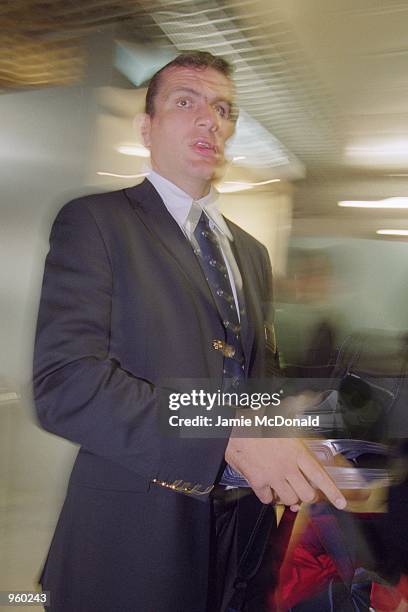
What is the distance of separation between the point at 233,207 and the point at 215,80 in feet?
0.74

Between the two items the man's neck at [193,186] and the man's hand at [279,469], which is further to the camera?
the man's neck at [193,186]

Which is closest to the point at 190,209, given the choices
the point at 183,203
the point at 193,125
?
the point at 183,203

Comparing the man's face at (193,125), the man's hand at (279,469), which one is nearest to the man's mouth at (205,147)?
the man's face at (193,125)

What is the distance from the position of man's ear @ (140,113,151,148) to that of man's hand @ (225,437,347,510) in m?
0.54

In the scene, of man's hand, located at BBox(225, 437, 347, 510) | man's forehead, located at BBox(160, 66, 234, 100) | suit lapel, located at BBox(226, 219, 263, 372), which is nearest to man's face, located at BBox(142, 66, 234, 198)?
man's forehead, located at BBox(160, 66, 234, 100)

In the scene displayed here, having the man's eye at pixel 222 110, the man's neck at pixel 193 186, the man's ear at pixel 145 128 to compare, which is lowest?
the man's neck at pixel 193 186

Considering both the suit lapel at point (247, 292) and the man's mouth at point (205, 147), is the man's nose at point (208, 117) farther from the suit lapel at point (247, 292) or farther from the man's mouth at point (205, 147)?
the suit lapel at point (247, 292)

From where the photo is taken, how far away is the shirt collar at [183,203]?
3.71ft

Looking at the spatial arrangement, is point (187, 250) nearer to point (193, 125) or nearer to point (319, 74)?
point (193, 125)

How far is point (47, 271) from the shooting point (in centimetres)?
107

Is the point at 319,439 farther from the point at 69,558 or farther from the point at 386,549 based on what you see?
the point at 69,558

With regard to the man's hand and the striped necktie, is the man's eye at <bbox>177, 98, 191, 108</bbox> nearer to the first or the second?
the striped necktie

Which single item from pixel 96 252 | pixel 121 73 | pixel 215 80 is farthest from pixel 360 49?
pixel 96 252

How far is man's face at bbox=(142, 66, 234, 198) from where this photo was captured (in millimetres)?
1123
